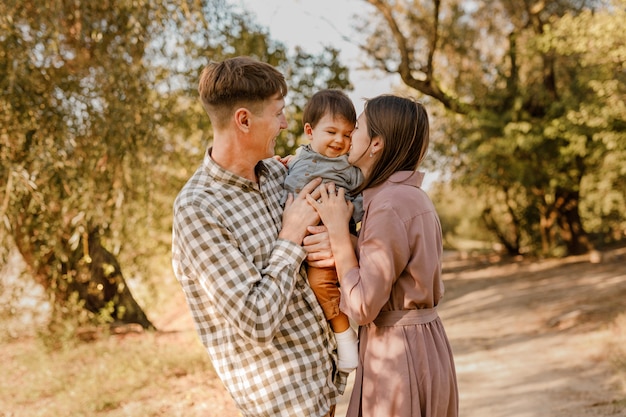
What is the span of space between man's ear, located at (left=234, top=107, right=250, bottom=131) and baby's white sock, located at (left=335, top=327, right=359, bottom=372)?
75cm

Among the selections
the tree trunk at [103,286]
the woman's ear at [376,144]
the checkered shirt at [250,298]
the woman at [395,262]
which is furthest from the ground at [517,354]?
the woman's ear at [376,144]

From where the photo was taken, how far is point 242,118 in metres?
Result: 1.92

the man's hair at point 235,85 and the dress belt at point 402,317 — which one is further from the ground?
the man's hair at point 235,85

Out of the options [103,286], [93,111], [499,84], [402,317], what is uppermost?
[499,84]

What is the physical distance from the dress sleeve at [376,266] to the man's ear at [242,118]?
0.48 meters

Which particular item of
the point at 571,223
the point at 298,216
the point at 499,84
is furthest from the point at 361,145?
the point at 571,223

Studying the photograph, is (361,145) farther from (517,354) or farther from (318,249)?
(517,354)

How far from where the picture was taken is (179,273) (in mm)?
1896

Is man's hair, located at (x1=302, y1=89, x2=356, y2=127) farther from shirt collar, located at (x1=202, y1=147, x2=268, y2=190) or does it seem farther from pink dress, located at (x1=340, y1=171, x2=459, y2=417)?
shirt collar, located at (x1=202, y1=147, x2=268, y2=190)

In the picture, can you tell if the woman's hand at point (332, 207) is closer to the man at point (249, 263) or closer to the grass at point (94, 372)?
the man at point (249, 263)

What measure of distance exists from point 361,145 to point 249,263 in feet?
2.10

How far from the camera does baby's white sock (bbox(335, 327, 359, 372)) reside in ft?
6.86

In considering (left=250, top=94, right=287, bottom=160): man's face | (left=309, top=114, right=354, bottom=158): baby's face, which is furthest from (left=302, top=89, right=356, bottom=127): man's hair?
(left=250, top=94, right=287, bottom=160): man's face

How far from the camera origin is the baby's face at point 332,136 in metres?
2.49
